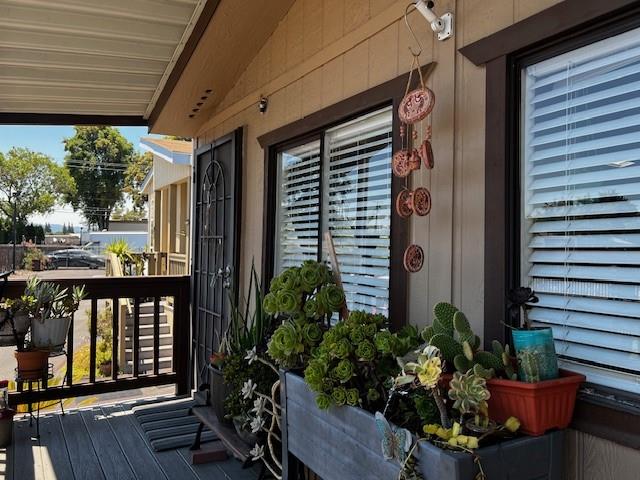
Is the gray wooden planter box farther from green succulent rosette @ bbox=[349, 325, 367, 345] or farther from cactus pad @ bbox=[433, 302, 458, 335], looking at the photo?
cactus pad @ bbox=[433, 302, 458, 335]

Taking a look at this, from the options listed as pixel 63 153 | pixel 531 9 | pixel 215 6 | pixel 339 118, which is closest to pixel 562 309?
pixel 531 9

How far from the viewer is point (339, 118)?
267 centimetres

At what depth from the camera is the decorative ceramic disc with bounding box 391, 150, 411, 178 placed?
2.00 meters

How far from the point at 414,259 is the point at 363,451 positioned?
2.45 feet

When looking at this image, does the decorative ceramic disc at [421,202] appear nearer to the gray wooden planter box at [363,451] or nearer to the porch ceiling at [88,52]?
the gray wooden planter box at [363,451]

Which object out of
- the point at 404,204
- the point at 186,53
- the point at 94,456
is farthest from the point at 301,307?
the point at 186,53

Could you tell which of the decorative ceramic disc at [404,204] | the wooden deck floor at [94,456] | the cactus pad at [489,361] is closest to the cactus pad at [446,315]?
the cactus pad at [489,361]

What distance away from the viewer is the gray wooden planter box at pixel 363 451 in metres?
1.31

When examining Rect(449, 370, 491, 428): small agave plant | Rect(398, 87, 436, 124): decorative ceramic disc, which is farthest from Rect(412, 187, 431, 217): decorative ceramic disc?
Rect(449, 370, 491, 428): small agave plant

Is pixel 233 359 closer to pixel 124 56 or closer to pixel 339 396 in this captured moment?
pixel 339 396

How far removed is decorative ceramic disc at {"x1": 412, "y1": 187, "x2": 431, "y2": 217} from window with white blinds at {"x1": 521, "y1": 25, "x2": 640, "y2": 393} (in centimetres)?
35

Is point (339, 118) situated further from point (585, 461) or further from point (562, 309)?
point (585, 461)

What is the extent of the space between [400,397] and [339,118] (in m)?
1.50

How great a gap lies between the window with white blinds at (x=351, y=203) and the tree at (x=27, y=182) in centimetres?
2766
